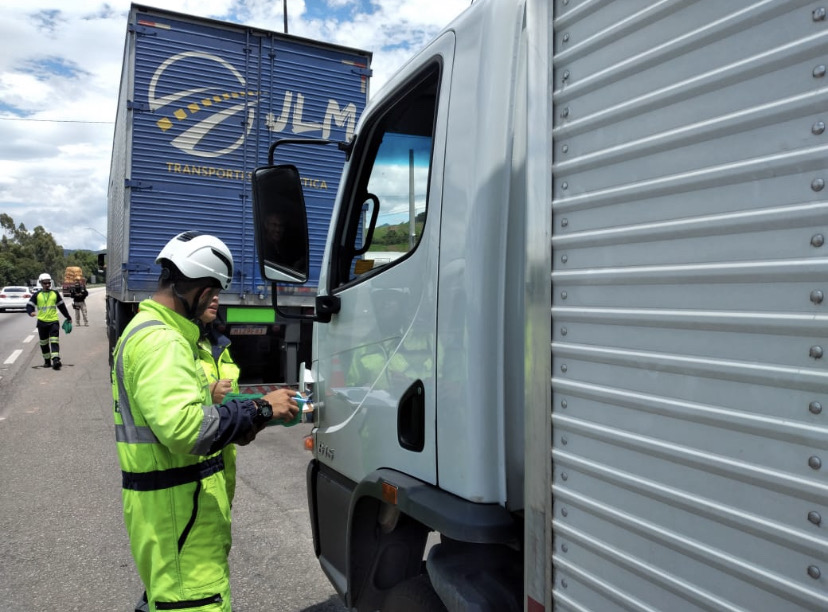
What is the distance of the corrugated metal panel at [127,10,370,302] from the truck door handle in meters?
6.03

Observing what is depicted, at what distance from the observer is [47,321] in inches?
473

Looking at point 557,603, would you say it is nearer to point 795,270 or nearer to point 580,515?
point 580,515

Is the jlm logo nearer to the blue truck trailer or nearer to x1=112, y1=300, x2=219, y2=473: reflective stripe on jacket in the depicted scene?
the blue truck trailer

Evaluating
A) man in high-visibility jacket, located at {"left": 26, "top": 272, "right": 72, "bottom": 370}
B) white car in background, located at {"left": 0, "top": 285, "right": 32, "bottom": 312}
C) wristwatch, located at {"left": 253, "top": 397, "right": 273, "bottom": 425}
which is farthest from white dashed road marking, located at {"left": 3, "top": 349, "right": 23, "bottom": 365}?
white car in background, located at {"left": 0, "top": 285, "right": 32, "bottom": 312}

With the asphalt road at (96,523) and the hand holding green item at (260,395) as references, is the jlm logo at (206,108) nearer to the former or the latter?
the asphalt road at (96,523)

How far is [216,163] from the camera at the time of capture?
315 inches

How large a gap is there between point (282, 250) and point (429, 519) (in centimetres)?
112

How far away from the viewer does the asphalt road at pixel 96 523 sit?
3480 mm

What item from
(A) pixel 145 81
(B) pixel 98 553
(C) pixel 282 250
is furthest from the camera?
(A) pixel 145 81

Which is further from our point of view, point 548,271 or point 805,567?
point 548,271

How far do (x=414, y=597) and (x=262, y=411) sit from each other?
77 centimetres

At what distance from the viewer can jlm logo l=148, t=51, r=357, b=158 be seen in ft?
25.3

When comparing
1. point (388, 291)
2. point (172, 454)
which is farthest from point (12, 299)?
point (388, 291)

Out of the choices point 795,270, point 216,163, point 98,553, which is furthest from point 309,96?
point 795,270
